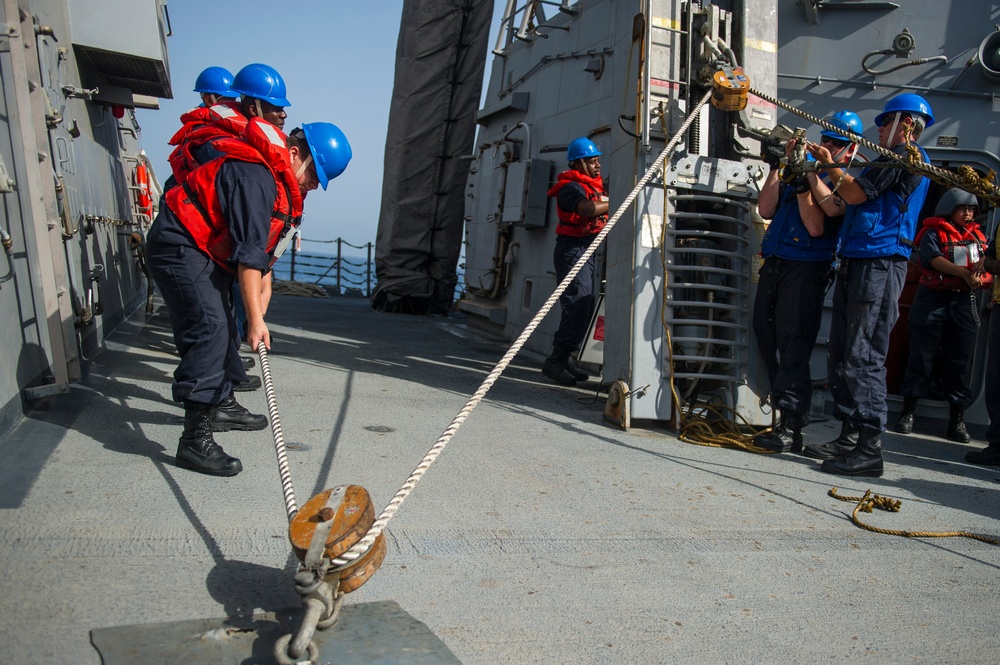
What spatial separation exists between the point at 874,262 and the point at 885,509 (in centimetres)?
129

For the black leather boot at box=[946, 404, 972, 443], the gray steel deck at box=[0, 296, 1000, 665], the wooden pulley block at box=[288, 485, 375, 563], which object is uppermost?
the wooden pulley block at box=[288, 485, 375, 563]

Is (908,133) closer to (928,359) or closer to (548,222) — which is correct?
(928,359)

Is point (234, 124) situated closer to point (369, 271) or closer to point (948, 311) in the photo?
point (948, 311)

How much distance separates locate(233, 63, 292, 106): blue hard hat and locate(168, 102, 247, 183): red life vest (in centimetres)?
11

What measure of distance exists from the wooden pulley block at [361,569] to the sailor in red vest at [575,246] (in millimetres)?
4218

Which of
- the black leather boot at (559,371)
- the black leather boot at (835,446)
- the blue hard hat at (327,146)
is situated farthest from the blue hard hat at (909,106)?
the black leather boot at (559,371)

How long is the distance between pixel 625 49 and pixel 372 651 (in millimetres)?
4169

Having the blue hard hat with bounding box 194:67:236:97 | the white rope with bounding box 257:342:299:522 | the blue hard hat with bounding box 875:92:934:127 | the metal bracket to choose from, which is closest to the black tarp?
the blue hard hat with bounding box 194:67:236:97

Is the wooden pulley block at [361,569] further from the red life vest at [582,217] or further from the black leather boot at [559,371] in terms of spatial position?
the red life vest at [582,217]

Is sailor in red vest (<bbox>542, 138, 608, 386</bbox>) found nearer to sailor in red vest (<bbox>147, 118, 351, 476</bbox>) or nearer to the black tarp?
sailor in red vest (<bbox>147, 118, 351, 476</bbox>)

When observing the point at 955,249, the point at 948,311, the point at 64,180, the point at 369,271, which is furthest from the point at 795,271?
the point at 369,271

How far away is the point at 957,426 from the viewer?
221 inches

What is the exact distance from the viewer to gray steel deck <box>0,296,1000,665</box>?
7.06 ft

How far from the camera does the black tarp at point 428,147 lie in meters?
11.3
